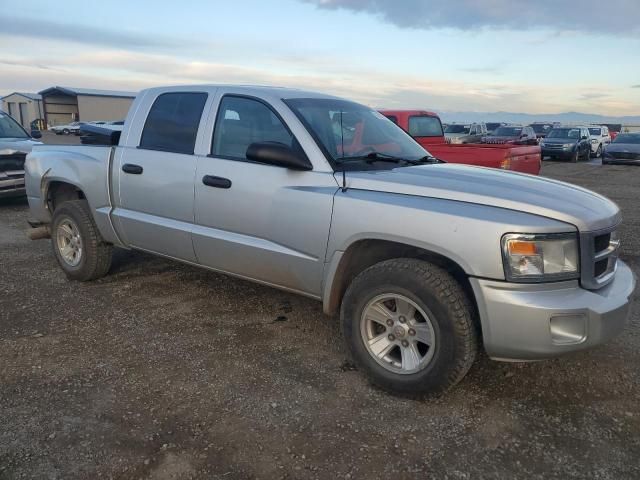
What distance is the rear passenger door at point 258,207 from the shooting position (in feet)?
11.8

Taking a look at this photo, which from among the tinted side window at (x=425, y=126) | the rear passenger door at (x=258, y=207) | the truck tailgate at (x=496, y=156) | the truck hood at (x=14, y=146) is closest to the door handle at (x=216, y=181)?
the rear passenger door at (x=258, y=207)

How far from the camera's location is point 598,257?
3.09 m

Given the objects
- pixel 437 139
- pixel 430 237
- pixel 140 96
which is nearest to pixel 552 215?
pixel 430 237

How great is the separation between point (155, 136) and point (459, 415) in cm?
324

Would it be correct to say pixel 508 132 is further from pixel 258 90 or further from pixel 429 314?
pixel 429 314

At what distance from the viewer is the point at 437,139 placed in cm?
1100

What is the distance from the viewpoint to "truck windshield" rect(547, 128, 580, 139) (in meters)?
26.1

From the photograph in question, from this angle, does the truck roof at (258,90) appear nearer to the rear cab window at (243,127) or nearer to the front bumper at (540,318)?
the rear cab window at (243,127)

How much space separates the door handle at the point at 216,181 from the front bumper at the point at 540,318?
1925mm

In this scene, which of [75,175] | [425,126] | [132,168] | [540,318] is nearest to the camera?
[540,318]

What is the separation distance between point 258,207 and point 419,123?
26.3ft

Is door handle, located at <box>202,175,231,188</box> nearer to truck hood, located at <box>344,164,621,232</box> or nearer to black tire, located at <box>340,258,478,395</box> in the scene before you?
truck hood, located at <box>344,164,621,232</box>

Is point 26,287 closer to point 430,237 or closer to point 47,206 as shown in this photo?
point 47,206

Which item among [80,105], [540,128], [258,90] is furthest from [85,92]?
[258,90]
